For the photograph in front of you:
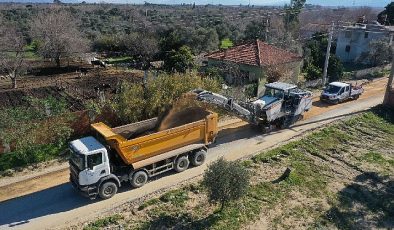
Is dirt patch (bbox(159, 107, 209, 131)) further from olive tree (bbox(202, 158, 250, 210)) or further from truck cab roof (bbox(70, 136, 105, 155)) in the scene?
olive tree (bbox(202, 158, 250, 210))

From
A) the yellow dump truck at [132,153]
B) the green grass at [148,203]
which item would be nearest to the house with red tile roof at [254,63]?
the yellow dump truck at [132,153]

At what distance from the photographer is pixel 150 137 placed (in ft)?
54.0

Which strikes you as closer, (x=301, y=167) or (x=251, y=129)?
(x=301, y=167)

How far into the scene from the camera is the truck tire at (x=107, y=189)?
15.5 meters

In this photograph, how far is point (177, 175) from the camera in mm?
17844

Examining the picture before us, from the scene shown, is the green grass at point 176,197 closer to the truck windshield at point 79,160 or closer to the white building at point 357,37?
the truck windshield at point 79,160

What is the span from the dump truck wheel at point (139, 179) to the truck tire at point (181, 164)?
5.55 feet

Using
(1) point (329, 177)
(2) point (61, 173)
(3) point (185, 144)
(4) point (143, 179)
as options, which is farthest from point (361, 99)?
(2) point (61, 173)

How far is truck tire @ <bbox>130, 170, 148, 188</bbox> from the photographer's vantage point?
16359 mm

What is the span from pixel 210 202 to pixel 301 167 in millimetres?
6329

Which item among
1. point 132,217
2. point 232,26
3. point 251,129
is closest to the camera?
Result: point 132,217

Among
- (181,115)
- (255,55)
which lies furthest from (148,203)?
(255,55)

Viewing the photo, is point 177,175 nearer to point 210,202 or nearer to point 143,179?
point 143,179

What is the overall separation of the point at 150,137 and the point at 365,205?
973cm
